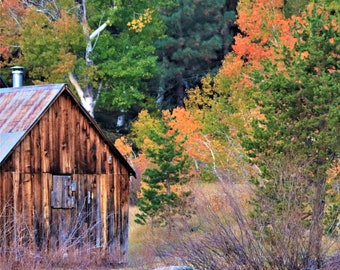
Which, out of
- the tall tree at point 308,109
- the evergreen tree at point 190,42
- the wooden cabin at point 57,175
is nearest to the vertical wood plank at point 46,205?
the wooden cabin at point 57,175

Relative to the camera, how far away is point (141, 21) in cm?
4862

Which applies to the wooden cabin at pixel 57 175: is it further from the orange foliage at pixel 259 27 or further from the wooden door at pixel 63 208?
the orange foliage at pixel 259 27

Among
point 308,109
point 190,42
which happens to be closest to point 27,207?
point 308,109

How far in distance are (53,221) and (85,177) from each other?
1931 mm

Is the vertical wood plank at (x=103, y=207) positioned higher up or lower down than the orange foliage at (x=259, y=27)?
lower down

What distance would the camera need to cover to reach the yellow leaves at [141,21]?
47.8m

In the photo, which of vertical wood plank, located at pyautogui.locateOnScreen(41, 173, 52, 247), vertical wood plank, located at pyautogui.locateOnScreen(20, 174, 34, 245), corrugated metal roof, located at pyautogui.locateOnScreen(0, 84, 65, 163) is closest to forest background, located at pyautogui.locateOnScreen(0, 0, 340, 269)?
vertical wood plank, located at pyautogui.locateOnScreen(41, 173, 52, 247)

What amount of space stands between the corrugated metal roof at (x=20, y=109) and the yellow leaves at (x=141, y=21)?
67.9ft

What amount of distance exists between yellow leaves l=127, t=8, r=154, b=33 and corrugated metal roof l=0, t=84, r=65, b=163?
67.9 feet

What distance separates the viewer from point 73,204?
2664cm

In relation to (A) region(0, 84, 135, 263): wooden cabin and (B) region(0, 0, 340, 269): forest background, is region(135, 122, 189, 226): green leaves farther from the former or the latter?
(A) region(0, 84, 135, 263): wooden cabin

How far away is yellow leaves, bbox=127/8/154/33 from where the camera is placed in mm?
47812

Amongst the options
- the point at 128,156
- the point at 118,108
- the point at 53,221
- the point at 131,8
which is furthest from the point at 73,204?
the point at 118,108

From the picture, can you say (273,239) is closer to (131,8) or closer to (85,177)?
(85,177)
